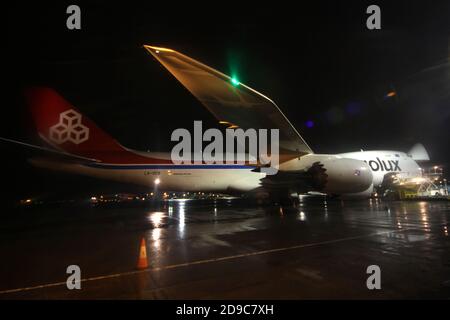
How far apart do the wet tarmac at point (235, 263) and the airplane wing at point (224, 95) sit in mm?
3894

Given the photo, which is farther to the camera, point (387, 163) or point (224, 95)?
point (387, 163)

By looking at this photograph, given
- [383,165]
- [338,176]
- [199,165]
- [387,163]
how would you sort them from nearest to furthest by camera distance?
[338,176], [199,165], [383,165], [387,163]

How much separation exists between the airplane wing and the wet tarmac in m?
3.89

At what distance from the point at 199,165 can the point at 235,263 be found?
1497 cm

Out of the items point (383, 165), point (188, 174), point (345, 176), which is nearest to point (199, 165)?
point (188, 174)

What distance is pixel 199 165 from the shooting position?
66.5ft

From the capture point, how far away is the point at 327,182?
15977mm

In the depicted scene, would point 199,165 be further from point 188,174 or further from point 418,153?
point 418,153

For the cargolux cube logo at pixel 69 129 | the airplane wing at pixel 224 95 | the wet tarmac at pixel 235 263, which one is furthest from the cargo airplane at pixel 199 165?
the wet tarmac at pixel 235 263

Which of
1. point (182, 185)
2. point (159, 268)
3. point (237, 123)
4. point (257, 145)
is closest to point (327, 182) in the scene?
Answer: point (257, 145)

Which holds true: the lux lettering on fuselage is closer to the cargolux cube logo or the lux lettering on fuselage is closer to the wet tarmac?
the wet tarmac

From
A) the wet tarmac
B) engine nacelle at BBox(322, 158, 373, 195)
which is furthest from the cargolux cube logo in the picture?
engine nacelle at BBox(322, 158, 373, 195)
